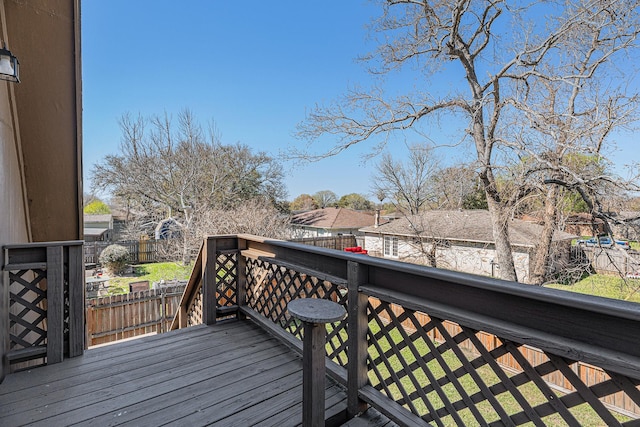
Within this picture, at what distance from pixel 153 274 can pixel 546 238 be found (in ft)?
50.7

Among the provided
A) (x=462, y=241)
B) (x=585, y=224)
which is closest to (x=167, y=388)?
(x=585, y=224)

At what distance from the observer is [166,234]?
59.7 ft

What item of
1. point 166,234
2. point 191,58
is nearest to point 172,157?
point 166,234

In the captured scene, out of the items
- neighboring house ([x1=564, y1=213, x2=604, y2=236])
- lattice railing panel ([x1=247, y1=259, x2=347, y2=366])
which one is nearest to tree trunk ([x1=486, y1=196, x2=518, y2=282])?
neighboring house ([x1=564, y1=213, x2=604, y2=236])

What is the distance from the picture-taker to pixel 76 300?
2.66m

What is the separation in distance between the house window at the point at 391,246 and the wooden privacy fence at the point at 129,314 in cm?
1320

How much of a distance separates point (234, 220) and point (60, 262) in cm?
1038

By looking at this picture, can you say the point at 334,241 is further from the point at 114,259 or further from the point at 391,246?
the point at 114,259

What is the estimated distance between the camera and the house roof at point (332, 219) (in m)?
23.2

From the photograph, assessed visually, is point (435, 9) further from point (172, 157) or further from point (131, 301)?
point (172, 157)

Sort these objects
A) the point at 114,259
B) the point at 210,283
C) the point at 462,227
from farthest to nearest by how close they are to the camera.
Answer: the point at 462,227
the point at 114,259
the point at 210,283

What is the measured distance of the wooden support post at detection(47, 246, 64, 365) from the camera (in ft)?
8.38

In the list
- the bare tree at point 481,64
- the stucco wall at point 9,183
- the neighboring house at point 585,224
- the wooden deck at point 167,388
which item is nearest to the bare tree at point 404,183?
the bare tree at point 481,64

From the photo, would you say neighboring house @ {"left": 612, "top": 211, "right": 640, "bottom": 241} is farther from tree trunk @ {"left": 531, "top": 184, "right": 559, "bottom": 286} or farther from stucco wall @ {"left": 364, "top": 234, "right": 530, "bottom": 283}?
stucco wall @ {"left": 364, "top": 234, "right": 530, "bottom": 283}
